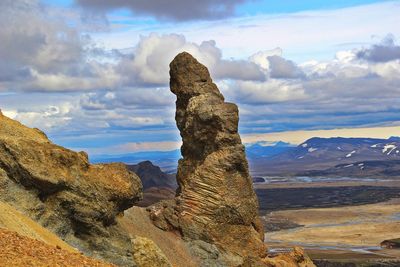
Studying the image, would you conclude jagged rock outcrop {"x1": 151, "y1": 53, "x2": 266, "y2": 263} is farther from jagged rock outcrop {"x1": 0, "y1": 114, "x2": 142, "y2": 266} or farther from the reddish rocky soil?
the reddish rocky soil

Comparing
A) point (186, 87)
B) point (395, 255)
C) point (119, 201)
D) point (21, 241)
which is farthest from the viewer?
point (395, 255)

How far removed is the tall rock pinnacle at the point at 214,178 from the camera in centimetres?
6075

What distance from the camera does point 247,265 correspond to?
197 ft

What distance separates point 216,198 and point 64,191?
19.7 meters

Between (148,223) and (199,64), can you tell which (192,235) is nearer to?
(148,223)

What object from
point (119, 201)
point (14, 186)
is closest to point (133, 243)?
point (119, 201)

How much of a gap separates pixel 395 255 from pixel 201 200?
10743cm

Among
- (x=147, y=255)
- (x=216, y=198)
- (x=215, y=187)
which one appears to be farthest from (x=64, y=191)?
(x=215, y=187)

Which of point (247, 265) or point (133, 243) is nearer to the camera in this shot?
point (133, 243)

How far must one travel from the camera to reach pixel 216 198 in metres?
61.0

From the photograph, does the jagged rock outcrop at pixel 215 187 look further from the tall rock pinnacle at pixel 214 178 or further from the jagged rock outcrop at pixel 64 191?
the jagged rock outcrop at pixel 64 191

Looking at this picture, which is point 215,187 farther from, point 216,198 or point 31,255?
point 31,255

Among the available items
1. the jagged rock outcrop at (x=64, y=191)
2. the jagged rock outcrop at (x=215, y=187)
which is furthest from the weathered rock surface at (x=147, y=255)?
the jagged rock outcrop at (x=215, y=187)

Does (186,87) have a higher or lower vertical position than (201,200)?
higher
